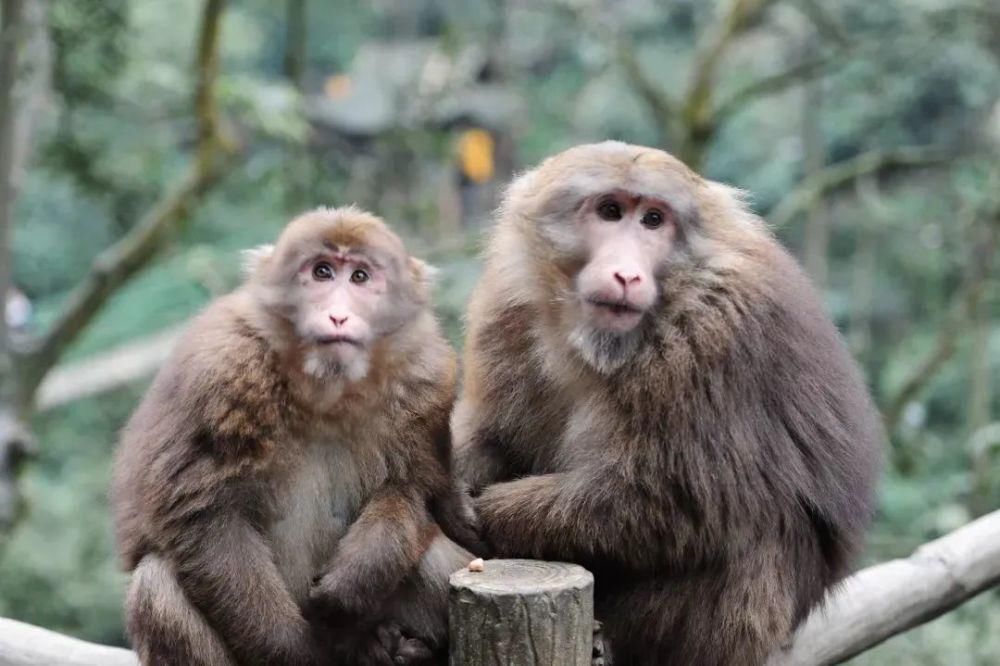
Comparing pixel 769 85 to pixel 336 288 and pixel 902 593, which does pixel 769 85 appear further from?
pixel 336 288

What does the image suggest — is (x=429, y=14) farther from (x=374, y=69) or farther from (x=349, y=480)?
(x=349, y=480)

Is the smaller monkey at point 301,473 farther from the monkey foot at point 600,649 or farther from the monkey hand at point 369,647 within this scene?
the monkey foot at point 600,649

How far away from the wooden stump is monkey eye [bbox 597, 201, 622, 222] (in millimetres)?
1046

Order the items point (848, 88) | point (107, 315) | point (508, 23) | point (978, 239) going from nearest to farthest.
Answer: point (978, 239)
point (848, 88)
point (107, 315)
point (508, 23)

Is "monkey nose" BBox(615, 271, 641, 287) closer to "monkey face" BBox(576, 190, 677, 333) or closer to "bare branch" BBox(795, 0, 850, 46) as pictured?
"monkey face" BBox(576, 190, 677, 333)

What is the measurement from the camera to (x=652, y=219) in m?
3.55

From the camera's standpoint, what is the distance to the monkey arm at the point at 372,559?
3416 mm

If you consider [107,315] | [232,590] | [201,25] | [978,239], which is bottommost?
[107,315]

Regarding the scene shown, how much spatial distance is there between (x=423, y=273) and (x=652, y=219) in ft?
2.44

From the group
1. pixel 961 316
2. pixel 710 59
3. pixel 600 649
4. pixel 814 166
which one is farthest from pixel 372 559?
pixel 814 166

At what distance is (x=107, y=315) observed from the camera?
1199 centimetres

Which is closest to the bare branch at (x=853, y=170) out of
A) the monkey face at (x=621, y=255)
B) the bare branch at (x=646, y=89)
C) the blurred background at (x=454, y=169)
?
the blurred background at (x=454, y=169)

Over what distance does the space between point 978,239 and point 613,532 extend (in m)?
6.57

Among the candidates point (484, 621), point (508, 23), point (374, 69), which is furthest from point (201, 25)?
point (374, 69)
